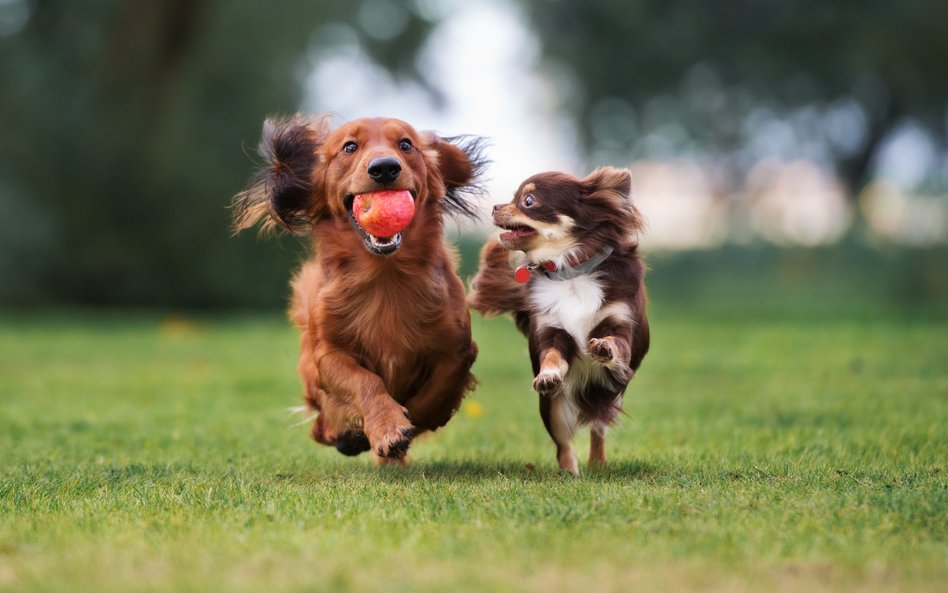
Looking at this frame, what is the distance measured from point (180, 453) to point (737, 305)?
56.1 ft

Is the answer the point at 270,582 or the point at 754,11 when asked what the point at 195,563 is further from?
the point at 754,11

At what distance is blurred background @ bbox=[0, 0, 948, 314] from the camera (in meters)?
19.1

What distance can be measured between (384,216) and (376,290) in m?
0.40

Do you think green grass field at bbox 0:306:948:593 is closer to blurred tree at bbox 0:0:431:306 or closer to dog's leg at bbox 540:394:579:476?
dog's leg at bbox 540:394:579:476

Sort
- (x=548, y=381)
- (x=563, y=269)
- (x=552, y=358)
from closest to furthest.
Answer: (x=548, y=381)
(x=552, y=358)
(x=563, y=269)

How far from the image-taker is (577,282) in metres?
4.96

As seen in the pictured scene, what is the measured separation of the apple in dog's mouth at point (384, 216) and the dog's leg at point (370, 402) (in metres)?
0.54

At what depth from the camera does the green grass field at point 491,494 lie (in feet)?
10.2

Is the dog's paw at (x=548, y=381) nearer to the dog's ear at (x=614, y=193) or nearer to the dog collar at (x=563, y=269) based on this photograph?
the dog collar at (x=563, y=269)

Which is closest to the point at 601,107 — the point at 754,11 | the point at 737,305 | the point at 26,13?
the point at 754,11

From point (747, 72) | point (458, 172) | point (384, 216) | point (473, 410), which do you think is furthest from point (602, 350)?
point (747, 72)

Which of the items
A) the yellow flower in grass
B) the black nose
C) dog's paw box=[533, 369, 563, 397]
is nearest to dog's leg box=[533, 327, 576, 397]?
dog's paw box=[533, 369, 563, 397]

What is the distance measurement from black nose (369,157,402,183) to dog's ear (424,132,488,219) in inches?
28.1

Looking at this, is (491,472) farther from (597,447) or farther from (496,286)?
(496,286)
